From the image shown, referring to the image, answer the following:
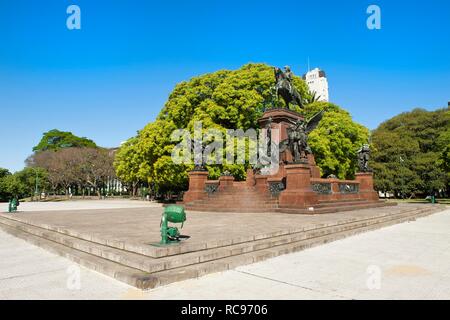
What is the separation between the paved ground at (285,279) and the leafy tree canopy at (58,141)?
237ft

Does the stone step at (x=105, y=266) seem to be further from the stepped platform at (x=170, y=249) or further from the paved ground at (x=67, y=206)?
the paved ground at (x=67, y=206)

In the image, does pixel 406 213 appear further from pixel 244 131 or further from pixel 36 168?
pixel 36 168

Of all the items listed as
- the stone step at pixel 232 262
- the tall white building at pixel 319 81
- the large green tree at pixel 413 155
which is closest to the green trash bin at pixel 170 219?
the stone step at pixel 232 262

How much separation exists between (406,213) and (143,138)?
23.0 meters

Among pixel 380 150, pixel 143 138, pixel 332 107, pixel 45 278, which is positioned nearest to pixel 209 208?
pixel 45 278

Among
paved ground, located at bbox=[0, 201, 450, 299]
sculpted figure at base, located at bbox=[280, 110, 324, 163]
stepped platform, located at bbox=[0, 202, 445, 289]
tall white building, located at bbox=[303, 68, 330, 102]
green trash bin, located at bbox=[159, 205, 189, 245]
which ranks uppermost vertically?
tall white building, located at bbox=[303, 68, 330, 102]

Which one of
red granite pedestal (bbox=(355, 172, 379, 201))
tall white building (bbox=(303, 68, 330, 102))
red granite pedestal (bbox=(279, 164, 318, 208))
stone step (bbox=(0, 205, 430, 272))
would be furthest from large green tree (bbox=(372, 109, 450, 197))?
tall white building (bbox=(303, 68, 330, 102))

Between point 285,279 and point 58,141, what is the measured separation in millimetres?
80224

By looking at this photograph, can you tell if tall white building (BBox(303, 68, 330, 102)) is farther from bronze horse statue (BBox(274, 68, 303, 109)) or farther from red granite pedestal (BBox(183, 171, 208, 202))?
red granite pedestal (BBox(183, 171, 208, 202))

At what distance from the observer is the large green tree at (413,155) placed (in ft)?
140

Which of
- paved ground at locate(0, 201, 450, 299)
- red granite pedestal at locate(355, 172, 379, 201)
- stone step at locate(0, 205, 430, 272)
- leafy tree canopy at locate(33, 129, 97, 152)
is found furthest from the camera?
leafy tree canopy at locate(33, 129, 97, 152)

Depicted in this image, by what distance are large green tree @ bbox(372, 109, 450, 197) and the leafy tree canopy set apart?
63.8 m

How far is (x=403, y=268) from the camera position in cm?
557

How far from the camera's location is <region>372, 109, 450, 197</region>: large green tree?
42.8 meters
